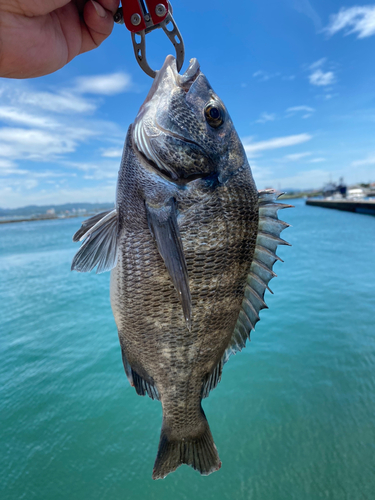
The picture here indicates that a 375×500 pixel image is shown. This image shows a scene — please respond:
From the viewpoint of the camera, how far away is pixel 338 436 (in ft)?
14.7

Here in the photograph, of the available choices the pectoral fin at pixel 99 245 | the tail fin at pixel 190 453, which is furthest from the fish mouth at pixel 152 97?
the tail fin at pixel 190 453

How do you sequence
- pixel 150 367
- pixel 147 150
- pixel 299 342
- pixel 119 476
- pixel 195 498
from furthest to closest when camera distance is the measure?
pixel 299 342, pixel 119 476, pixel 195 498, pixel 150 367, pixel 147 150

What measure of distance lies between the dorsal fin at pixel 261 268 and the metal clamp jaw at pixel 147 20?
91cm

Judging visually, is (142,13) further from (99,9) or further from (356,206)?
(356,206)

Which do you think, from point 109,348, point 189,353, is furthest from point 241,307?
point 109,348

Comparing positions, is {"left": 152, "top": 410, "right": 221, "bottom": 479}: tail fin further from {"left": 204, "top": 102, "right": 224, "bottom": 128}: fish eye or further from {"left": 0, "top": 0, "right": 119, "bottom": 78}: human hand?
{"left": 0, "top": 0, "right": 119, "bottom": 78}: human hand

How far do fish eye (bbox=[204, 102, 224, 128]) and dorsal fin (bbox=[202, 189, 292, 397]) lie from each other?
0.45m

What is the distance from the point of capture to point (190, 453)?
183cm

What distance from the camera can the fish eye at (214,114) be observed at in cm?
165

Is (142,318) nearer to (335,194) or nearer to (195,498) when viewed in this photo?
(195,498)

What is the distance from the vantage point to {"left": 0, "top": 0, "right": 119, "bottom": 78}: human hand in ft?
5.39

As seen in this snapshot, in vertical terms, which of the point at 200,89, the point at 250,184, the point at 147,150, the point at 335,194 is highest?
the point at 200,89

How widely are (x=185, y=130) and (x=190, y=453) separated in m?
1.87

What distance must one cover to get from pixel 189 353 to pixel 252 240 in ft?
2.35
